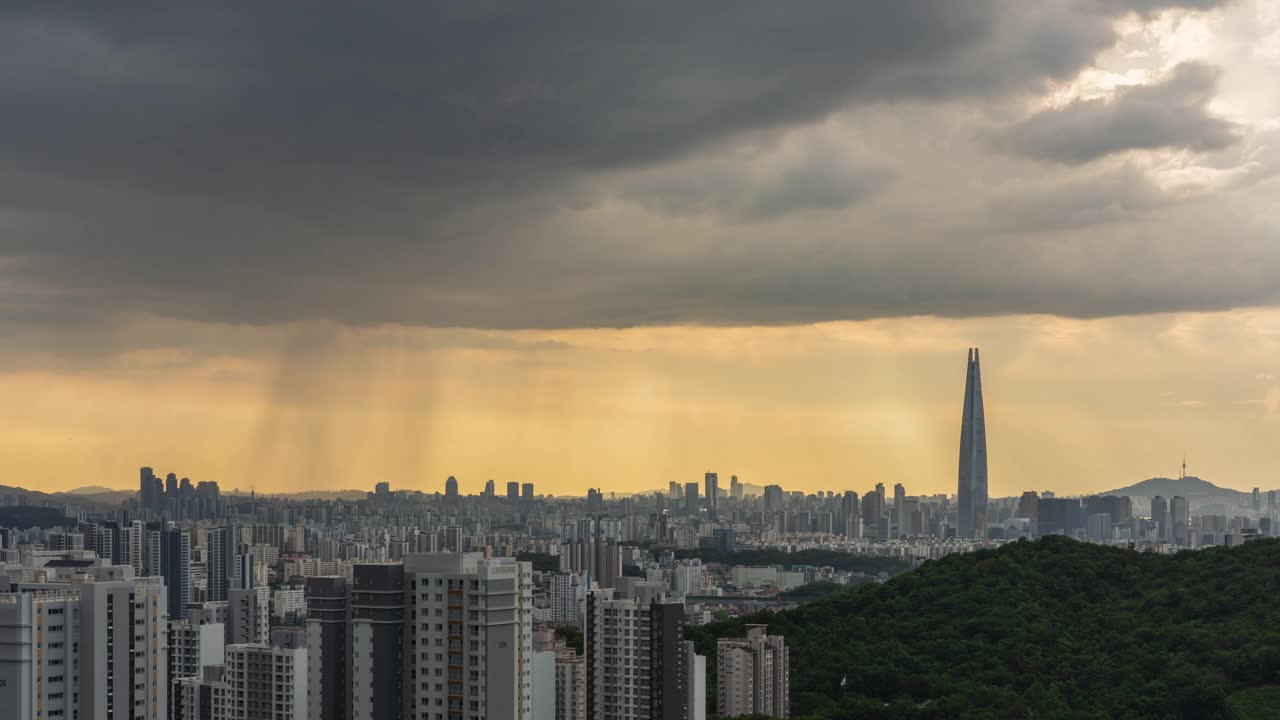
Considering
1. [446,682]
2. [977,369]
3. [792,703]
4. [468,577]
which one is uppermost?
[977,369]

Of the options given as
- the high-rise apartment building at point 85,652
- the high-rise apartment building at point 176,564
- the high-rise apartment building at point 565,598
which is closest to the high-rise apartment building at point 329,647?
the high-rise apartment building at point 85,652

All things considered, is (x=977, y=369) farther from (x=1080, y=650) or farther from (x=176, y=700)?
(x=176, y=700)

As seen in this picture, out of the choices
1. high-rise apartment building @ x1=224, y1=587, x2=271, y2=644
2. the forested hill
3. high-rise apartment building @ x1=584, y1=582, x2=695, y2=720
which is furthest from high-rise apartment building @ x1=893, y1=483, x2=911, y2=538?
Answer: high-rise apartment building @ x1=584, y1=582, x2=695, y2=720

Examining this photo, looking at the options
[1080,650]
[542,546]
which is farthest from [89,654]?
[542,546]

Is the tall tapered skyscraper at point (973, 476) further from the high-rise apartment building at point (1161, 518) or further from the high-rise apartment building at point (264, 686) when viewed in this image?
the high-rise apartment building at point (264, 686)

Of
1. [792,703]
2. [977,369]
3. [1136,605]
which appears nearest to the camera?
[792,703]

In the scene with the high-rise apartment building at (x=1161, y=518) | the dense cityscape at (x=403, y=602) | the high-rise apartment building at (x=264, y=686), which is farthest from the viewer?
the high-rise apartment building at (x=1161, y=518)

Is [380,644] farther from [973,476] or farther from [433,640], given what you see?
[973,476]
